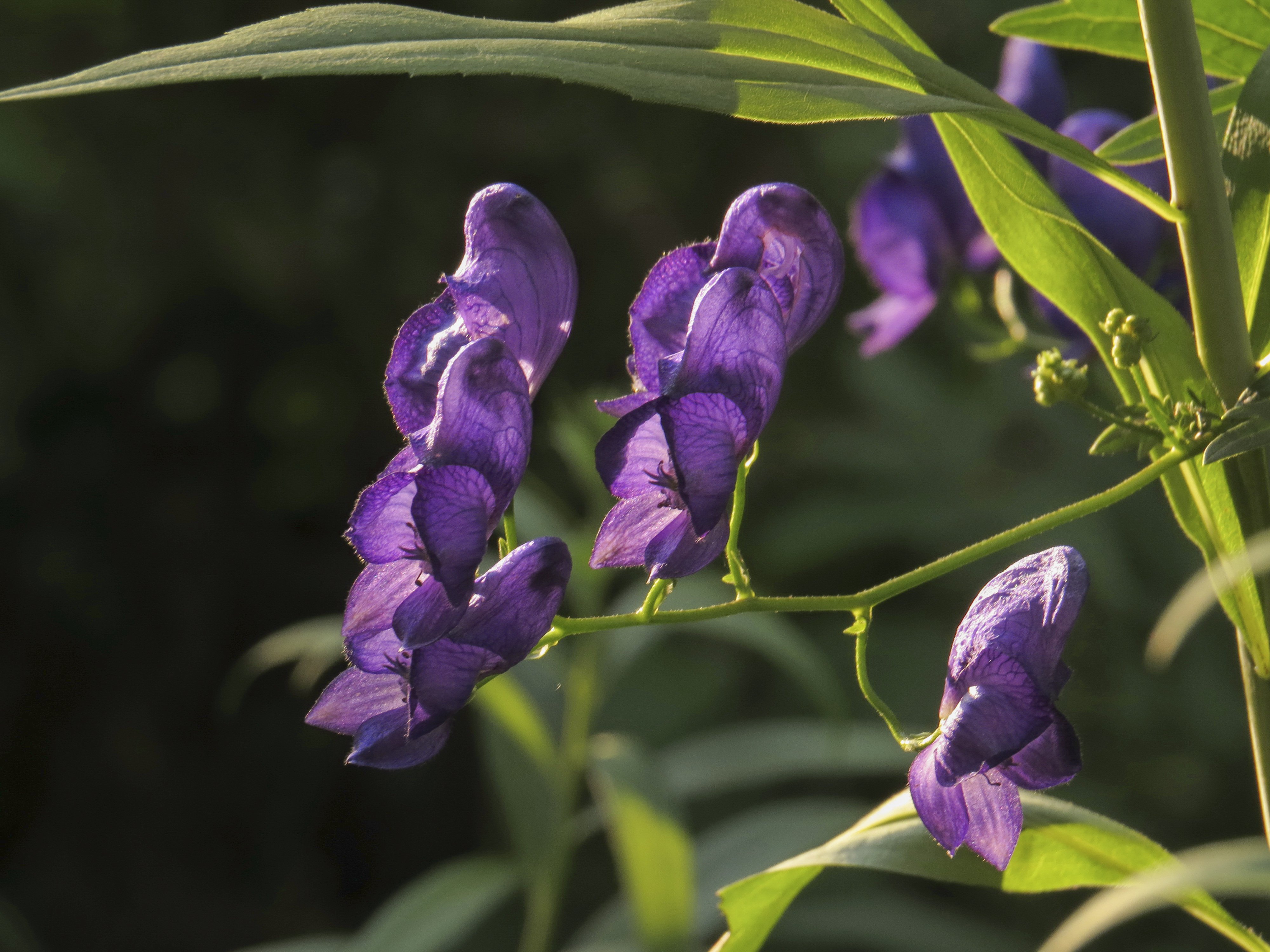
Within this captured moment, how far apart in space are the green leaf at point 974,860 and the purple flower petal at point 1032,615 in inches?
4.6

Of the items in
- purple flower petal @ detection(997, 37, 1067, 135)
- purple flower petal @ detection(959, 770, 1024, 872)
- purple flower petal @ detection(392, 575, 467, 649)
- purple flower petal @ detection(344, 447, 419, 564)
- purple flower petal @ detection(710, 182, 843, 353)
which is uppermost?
purple flower petal @ detection(997, 37, 1067, 135)

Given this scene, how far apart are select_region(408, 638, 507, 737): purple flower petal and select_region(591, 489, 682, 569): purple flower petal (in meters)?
0.08

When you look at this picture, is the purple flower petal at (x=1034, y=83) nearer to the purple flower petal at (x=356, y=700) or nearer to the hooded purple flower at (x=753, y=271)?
the hooded purple flower at (x=753, y=271)

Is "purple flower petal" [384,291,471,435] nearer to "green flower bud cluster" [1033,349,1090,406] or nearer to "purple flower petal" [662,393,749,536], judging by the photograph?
"purple flower petal" [662,393,749,536]

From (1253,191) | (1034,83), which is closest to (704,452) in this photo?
(1253,191)

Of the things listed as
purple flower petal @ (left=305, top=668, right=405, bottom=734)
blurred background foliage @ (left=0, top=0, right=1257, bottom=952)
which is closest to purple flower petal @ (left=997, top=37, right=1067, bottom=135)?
purple flower petal @ (left=305, top=668, right=405, bottom=734)

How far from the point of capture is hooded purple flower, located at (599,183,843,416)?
1.73 ft

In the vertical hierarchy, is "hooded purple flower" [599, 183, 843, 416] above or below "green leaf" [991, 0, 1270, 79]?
below

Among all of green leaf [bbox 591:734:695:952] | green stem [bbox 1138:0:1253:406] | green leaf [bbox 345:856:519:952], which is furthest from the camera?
green leaf [bbox 345:856:519:952]

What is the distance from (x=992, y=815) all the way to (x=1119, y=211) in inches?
16.9

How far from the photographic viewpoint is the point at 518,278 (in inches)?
21.4

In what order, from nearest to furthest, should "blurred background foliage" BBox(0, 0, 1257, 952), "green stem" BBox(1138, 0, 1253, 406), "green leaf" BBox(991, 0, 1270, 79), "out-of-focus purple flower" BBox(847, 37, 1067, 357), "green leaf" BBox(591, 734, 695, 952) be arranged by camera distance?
"green stem" BBox(1138, 0, 1253, 406)
"green leaf" BBox(991, 0, 1270, 79)
"out-of-focus purple flower" BBox(847, 37, 1067, 357)
"green leaf" BBox(591, 734, 695, 952)
"blurred background foliage" BBox(0, 0, 1257, 952)

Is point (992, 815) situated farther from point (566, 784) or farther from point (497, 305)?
point (566, 784)

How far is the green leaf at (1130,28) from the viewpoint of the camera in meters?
0.56
